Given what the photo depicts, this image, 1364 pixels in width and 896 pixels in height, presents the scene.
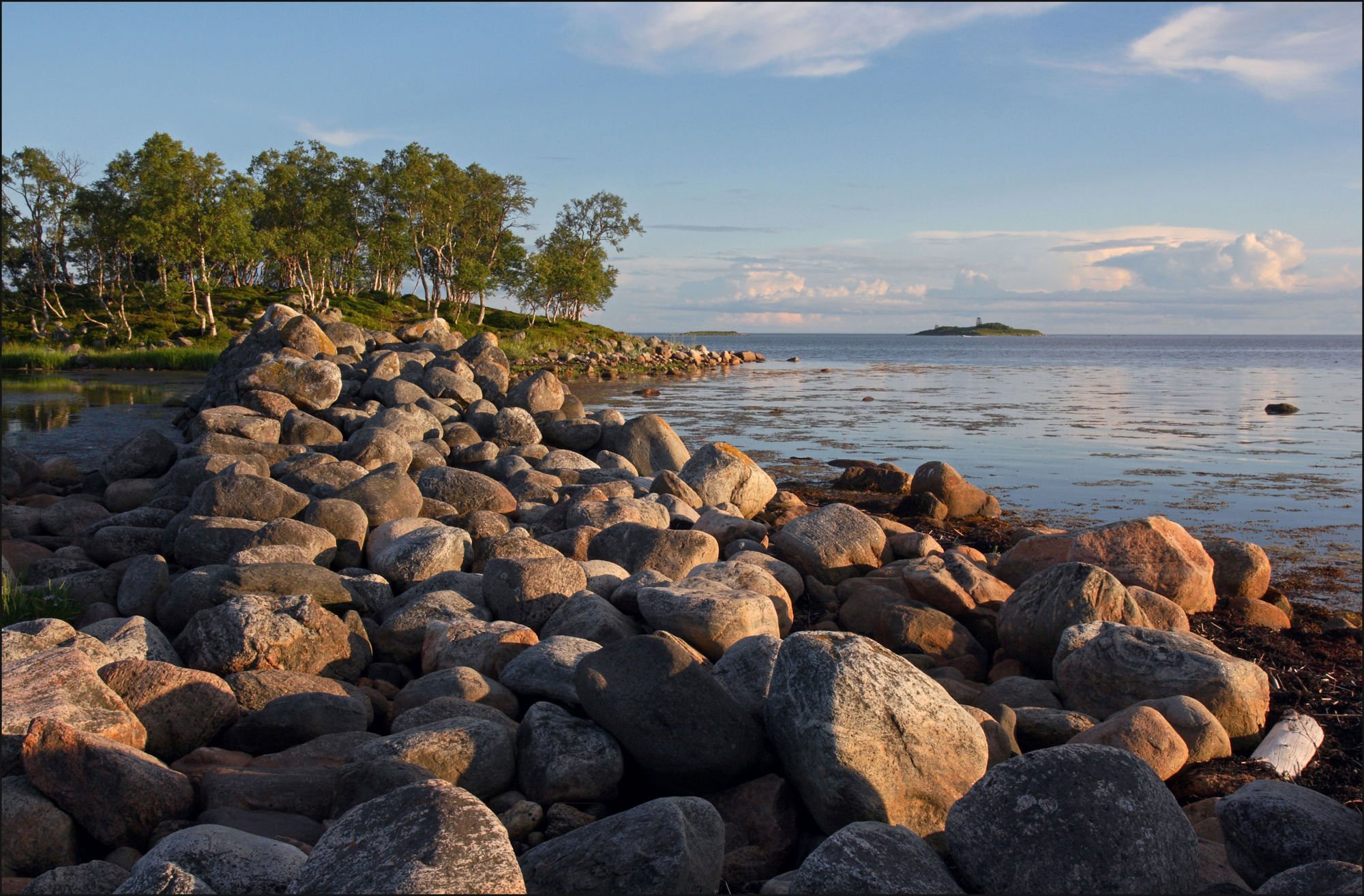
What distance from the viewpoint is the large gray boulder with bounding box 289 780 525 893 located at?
2.99m

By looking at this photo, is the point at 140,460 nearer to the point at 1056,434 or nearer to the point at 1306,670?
the point at 1306,670

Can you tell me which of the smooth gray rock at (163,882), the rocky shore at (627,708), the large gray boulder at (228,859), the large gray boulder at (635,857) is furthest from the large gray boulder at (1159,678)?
the smooth gray rock at (163,882)

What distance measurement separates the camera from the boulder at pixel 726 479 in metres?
12.4

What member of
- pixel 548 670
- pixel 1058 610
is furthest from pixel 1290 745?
pixel 548 670

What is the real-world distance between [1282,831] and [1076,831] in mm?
1066

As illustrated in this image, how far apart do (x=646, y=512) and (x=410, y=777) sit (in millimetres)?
5959

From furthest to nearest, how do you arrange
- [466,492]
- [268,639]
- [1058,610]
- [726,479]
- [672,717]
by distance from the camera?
[726,479]
[466,492]
[1058,610]
[268,639]
[672,717]

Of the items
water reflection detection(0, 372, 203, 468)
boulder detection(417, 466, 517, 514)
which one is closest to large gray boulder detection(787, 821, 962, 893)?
boulder detection(417, 466, 517, 514)

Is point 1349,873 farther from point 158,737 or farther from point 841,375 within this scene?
point 841,375

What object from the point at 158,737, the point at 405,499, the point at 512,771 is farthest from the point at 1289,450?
the point at 158,737

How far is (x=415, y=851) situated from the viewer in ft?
10.0

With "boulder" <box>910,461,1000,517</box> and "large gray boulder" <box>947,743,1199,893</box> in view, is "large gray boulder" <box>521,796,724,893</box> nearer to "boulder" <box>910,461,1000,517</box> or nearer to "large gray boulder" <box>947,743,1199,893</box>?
"large gray boulder" <box>947,743,1199,893</box>

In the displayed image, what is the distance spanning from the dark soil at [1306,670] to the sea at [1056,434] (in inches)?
25.4

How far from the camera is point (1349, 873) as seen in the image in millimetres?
3062
